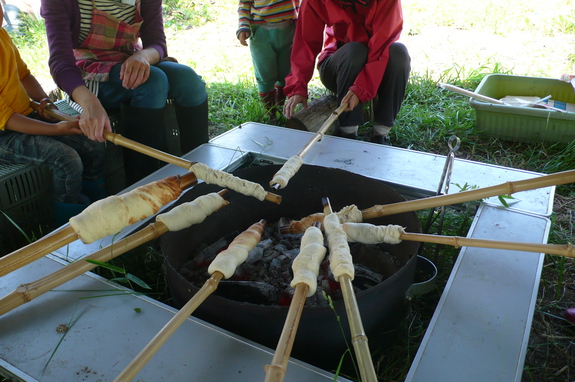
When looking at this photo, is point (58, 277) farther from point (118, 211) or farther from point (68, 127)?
point (68, 127)

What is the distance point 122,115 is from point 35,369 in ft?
5.31

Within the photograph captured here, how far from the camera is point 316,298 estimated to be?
63.6 inches

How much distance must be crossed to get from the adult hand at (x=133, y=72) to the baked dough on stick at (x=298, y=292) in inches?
52.8

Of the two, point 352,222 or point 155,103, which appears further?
point 155,103

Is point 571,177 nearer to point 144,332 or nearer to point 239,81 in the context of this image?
point 144,332

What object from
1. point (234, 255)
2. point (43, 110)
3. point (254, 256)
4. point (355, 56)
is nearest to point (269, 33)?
point (355, 56)

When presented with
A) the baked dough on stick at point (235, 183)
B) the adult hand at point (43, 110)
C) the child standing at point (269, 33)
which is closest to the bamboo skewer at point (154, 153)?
the baked dough on stick at point (235, 183)

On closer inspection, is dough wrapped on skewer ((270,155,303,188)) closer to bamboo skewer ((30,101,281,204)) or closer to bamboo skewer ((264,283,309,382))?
bamboo skewer ((30,101,281,204))

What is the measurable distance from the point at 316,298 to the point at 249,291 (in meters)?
0.24

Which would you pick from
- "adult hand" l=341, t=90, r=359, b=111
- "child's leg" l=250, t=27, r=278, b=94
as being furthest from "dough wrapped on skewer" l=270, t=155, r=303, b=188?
"child's leg" l=250, t=27, r=278, b=94

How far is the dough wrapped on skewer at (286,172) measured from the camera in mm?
1783

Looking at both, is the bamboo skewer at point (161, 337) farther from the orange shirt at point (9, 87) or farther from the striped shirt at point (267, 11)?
the striped shirt at point (267, 11)

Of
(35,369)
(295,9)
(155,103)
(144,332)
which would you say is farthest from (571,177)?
(295,9)

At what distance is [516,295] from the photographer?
1474 millimetres
